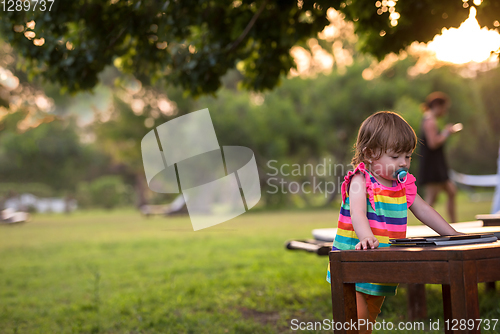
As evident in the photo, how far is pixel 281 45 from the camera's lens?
4.47 metres

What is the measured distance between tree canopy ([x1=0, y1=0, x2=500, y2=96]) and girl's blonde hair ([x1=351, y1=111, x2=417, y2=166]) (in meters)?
1.80

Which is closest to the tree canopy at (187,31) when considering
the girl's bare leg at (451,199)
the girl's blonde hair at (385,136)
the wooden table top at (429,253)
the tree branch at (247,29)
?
the tree branch at (247,29)

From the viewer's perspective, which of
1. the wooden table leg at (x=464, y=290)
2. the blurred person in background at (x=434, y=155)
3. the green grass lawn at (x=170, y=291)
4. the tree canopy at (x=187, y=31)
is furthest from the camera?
the blurred person in background at (x=434, y=155)

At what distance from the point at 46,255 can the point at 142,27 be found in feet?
19.7

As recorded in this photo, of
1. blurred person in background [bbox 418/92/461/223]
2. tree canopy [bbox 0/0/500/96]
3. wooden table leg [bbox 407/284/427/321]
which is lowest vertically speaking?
wooden table leg [bbox 407/284/427/321]

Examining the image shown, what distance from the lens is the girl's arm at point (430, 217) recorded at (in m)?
2.17

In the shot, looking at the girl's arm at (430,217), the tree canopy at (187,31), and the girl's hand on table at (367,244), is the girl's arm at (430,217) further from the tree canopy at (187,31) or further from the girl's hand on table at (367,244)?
the tree canopy at (187,31)

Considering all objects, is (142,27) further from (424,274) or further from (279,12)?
(424,274)

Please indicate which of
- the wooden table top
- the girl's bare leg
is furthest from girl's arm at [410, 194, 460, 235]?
the girl's bare leg

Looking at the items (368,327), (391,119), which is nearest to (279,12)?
(391,119)

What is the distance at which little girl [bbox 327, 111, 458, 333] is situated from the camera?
207cm

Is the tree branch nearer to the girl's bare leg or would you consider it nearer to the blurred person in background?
the blurred person in background

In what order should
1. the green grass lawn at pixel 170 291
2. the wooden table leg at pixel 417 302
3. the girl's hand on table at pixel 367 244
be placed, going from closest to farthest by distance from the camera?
the girl's hand on table at pixel 367 244 < the wooden table leg at pixel 417 302 < the green grass lawn at pixel 170 291

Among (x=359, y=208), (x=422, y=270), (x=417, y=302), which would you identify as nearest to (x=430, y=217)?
(x=359, y=208)
